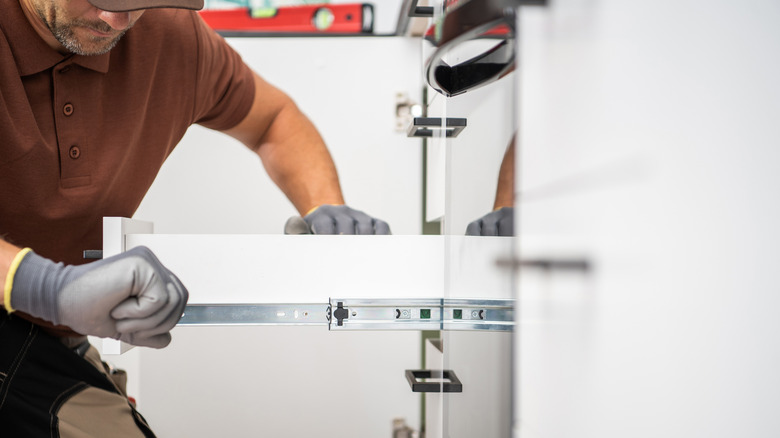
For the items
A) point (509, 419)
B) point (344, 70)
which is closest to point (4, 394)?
point (509, 419)

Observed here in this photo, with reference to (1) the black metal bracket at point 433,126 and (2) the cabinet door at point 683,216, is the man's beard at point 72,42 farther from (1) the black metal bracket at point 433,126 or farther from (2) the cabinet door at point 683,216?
(2) the cabinet door at point 683,216

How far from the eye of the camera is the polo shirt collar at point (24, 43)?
34.9 inches

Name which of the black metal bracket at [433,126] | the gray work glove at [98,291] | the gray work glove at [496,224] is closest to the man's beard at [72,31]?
the gray work glove at [98,291]

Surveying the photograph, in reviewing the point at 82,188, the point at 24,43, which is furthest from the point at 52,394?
the point at 24,43

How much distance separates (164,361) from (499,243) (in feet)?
4.81

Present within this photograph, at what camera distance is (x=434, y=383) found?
3.14ft

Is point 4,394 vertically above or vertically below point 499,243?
below

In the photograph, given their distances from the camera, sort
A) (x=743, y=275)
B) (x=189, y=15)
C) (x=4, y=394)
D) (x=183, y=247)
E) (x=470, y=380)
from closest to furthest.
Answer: (x=743, y=275) < (x=470, y=380) < (x=183, y=247) < (x=4, y=394) < (x=189, y=15)

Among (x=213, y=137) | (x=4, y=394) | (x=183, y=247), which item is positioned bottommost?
(x=4, y=394)

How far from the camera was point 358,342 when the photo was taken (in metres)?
1.71

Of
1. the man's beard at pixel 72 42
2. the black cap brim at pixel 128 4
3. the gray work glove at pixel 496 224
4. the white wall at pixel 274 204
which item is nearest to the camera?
the gray work glove at pixel 496 224

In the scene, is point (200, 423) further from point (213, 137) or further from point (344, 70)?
point (344, 70)

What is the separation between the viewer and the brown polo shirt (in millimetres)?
892

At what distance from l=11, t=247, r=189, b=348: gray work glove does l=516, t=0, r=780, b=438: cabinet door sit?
52 cm
